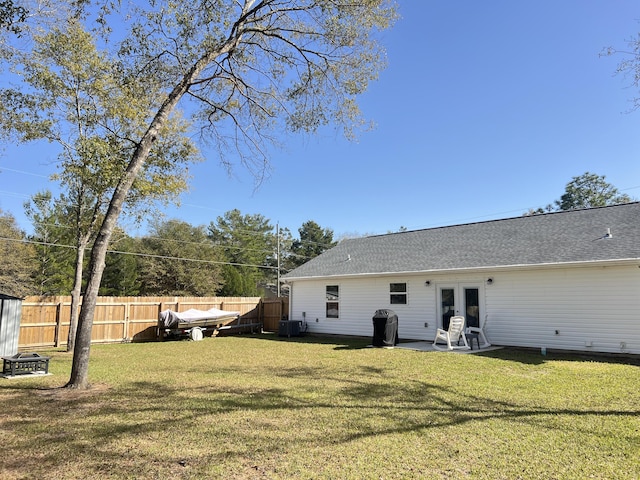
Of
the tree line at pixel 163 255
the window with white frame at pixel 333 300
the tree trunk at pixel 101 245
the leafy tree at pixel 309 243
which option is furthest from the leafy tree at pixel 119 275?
the tree trunk at pixel 101 245

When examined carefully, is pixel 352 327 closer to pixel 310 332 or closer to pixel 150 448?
pixel 310 332

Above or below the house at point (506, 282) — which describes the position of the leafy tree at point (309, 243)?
above

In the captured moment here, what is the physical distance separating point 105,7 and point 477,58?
9.78 metres

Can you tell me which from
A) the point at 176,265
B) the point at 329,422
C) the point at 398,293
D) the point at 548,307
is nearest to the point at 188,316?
the point at 398,293

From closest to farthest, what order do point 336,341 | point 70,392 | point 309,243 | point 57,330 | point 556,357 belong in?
point 70,392 < point 556,357 < point 57,330 < point 336,341 < point 309,243

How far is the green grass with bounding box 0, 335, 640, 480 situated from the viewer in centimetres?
347

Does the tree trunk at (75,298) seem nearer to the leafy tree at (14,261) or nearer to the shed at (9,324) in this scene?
the shed at (9,324)

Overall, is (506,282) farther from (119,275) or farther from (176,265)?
(119,275)

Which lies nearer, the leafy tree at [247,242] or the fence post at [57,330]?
the fence post at [57,330]

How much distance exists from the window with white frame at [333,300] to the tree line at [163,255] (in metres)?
8.30

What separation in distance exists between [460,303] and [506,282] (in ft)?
5.24

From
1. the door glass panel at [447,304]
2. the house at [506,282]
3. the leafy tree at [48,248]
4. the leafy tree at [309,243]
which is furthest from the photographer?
the leafy tree at [309,243]

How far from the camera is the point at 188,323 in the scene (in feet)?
49.6

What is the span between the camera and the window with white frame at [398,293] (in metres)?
14.1
